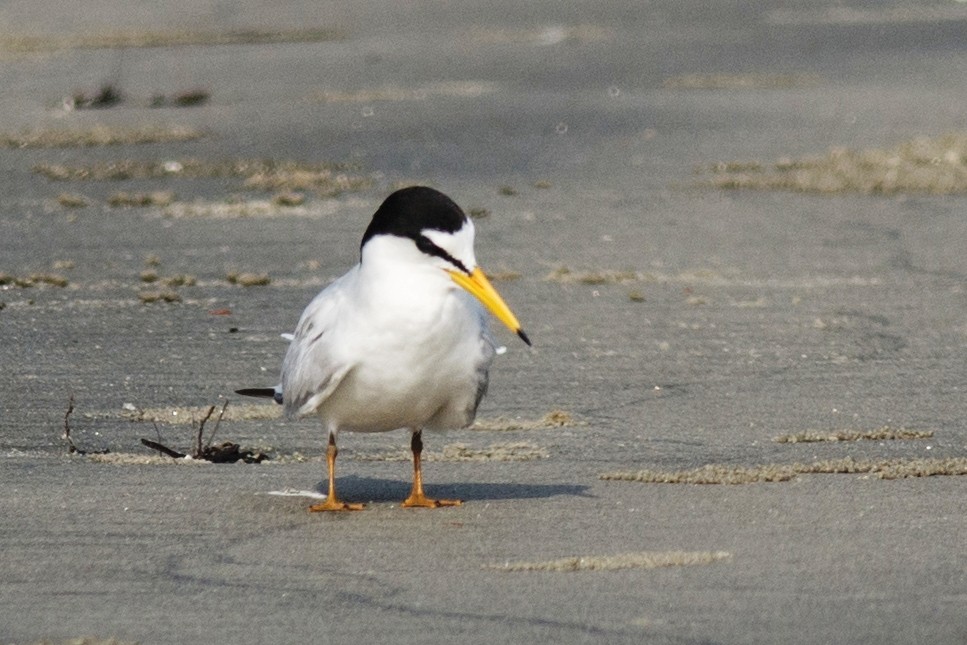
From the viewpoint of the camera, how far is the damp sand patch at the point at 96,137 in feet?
59.1

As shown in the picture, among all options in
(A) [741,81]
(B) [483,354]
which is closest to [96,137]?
(A) [741,81]

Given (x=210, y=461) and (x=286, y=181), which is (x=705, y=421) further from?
(x=286, y=181)

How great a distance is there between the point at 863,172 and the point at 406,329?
10.2 m

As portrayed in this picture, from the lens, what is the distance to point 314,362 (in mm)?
6613

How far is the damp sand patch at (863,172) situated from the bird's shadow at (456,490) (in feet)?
27.6

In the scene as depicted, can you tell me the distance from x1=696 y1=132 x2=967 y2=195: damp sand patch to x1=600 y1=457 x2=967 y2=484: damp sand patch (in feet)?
26.0

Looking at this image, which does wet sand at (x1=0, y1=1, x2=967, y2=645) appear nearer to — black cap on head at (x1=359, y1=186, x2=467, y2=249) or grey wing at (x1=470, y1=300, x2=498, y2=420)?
grey wing at (x1=470, y1=300, x2=498, y2=420)

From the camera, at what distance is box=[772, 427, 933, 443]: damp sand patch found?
790 centimetres

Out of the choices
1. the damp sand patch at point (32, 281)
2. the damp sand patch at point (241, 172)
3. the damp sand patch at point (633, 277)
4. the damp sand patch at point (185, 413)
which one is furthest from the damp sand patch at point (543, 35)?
the damp sand patch at point (185, 413)

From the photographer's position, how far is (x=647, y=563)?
5953 mm

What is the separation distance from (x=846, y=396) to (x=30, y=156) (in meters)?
10.5

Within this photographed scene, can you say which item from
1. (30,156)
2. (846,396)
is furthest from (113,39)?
(846,396)

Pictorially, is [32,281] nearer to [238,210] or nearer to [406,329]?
[238,210]

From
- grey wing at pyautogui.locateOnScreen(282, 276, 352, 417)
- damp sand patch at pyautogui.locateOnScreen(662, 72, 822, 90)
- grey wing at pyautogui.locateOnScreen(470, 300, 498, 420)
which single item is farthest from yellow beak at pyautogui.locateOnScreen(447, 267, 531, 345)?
Result: damp sand patch at pyautogui.locateOnScreen(662, 72, 822, 90)
